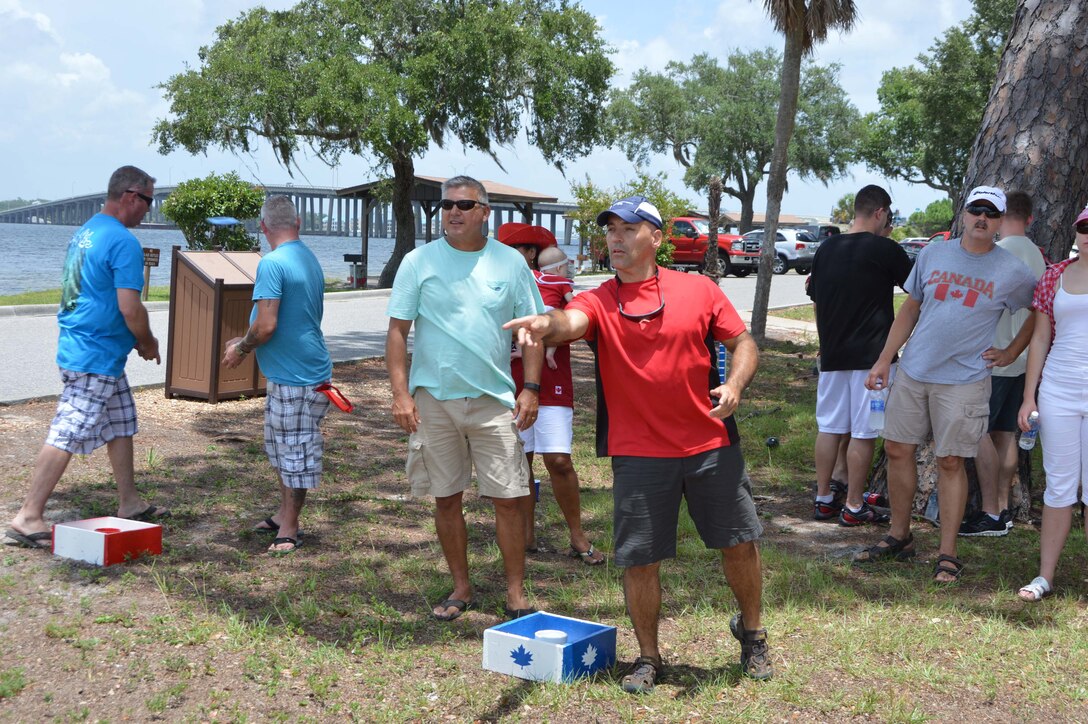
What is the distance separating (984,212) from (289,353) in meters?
3.56

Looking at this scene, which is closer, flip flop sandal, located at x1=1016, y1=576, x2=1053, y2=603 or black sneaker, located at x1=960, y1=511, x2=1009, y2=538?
flip flop sandal, located at x1=1016, y1=576, x2=1053, y2=603

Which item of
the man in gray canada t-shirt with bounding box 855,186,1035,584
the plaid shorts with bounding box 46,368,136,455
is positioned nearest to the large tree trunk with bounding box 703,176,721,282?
the man in gray canada t-shirt with bounding box 855,186,1035,584

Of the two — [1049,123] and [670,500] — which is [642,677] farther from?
[1049,123]

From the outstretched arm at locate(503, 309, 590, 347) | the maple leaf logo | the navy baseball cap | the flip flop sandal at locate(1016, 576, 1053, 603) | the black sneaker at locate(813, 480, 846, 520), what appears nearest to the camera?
the outstretched arm at locate(503, 309, 590, 347)

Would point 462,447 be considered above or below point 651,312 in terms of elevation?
below

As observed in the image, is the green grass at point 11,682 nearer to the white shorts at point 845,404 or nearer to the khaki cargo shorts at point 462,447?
the khaki cargo shorts at point 462,447

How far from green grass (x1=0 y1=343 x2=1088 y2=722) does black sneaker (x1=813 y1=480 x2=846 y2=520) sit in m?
0.16

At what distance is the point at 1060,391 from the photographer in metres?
5.02

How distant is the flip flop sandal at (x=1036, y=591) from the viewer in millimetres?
5055

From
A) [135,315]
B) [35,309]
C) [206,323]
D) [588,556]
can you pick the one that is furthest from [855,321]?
[35,309]

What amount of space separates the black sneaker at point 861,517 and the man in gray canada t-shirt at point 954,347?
1.09 metres

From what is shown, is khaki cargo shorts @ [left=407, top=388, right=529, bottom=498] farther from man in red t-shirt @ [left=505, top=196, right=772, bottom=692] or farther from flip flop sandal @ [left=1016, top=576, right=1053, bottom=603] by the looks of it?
flip flop sandal @ [left=1016, top=576, right=1053, bottom=603]

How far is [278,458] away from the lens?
223 inches

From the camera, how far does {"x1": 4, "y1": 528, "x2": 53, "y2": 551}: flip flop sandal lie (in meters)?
5.49
